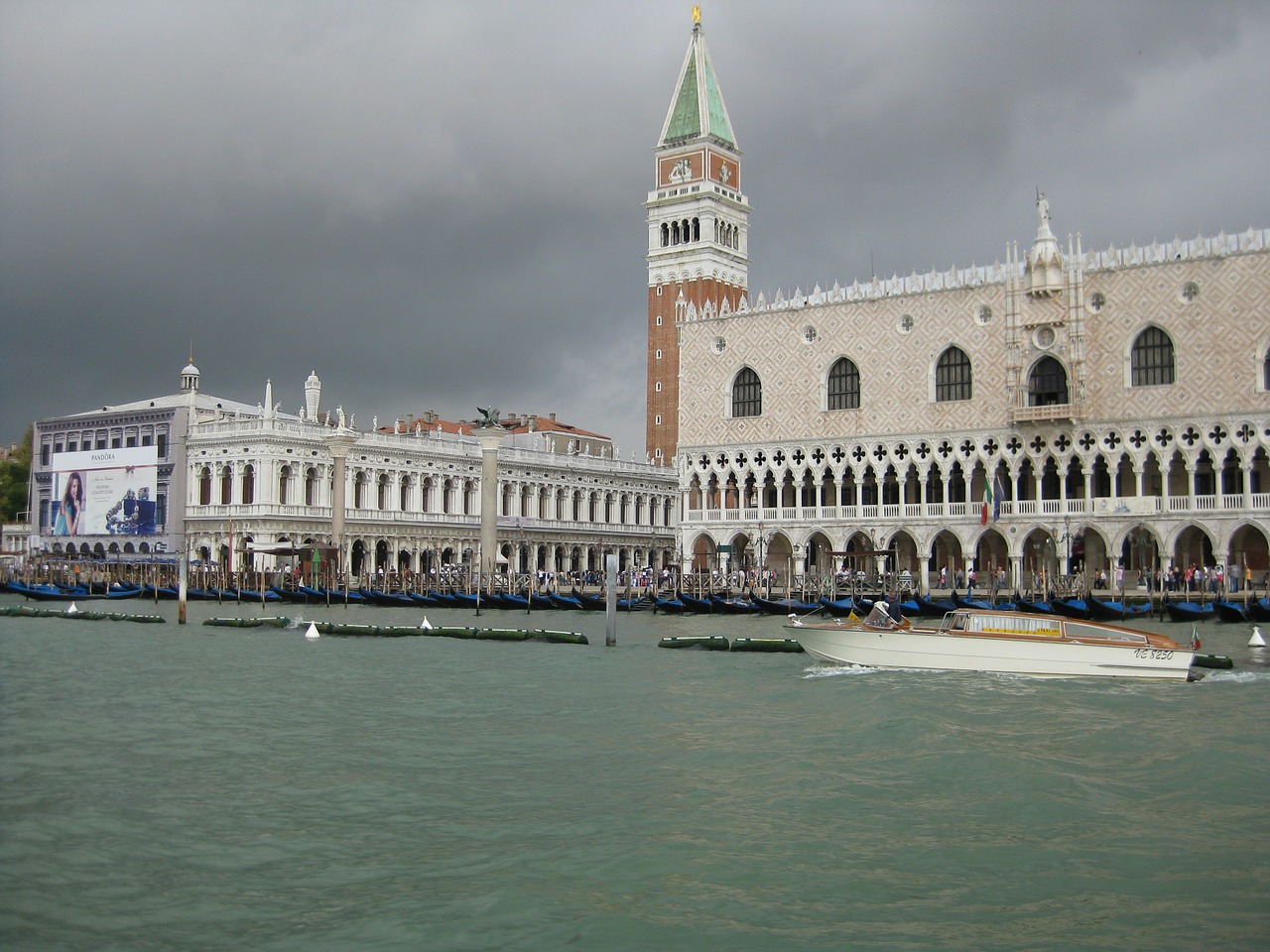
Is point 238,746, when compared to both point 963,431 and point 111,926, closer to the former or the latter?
point 111,926

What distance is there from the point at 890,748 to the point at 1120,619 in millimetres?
17984

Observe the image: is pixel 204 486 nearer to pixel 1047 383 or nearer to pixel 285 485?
pixel 285 485

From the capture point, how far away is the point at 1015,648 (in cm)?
1753

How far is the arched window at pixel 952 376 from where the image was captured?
127 ft

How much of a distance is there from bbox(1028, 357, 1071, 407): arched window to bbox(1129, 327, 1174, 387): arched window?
1895mm

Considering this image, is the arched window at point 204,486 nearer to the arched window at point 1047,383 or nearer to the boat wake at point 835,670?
the arched window at point 1047,383

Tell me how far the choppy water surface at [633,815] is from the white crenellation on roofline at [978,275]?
20.8m

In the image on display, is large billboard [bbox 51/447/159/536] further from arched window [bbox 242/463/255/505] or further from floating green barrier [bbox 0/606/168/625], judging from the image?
floating green barrier [bbox 0/606/168/625]

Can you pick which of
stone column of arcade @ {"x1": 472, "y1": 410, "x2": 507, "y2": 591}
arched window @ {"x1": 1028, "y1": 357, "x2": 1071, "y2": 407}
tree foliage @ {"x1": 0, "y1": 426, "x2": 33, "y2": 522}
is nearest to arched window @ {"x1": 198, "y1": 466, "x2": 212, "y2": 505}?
stone column of arcade @ {"x1": 472, "y1": 410, "x2": 507, "y2": 591}

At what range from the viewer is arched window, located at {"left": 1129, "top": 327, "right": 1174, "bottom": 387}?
35500mm

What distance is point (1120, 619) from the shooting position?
1123 inches

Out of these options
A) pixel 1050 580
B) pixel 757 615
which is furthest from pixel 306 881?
pixel 1050 580

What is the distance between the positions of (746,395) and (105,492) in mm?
25066

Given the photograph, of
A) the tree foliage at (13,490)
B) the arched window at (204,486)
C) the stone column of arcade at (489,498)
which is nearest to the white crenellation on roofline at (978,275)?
the stone column of arcade at (489,498)
